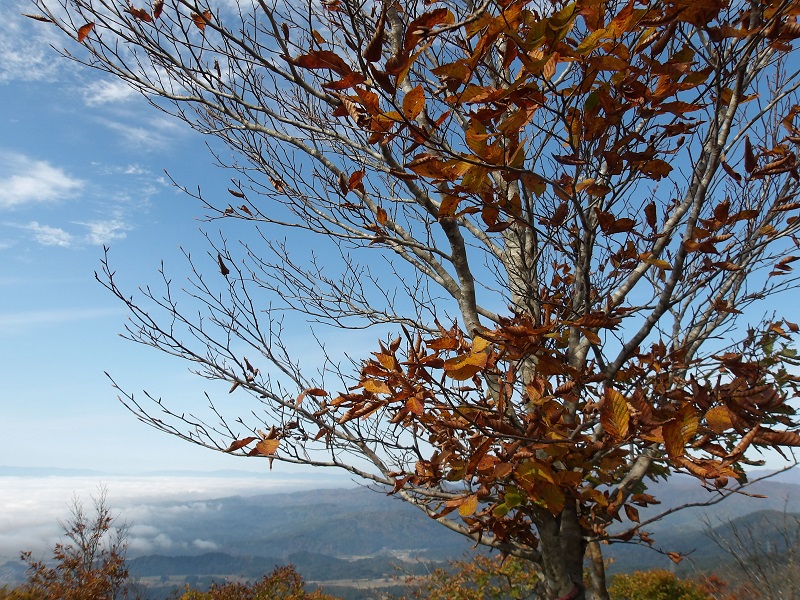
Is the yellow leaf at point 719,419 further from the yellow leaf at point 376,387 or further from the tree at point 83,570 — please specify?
the tree at point 83,570

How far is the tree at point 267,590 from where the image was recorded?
30.3ft

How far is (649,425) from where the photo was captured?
1.22m

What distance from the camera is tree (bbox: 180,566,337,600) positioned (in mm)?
9225

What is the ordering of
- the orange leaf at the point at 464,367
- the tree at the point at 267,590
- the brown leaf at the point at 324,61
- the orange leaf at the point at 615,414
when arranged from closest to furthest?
1. the brown leaf at the point at 324,61
2. the orange leaf at the point at 615,414
3. the orange leaf at the point at 464,367
4. the tree at the point at 267,590

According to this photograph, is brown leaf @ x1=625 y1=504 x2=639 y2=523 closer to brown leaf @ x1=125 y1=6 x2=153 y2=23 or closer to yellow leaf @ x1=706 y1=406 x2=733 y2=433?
yellow leaf @ x1=706 y1=406 x2=733 y2=433

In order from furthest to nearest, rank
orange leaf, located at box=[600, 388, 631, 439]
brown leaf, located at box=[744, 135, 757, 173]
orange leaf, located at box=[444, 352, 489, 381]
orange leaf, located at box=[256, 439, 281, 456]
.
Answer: orange leaf, located at box=[256, 439, 281, 456] → brown leaf, located at box=[744, 135, 757, 173] → orange leaf, located at box=[444, 352, 489, 381] → orange leaf, located at box=[600, 388, 631, 439]

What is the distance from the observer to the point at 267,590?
9953 millimetres

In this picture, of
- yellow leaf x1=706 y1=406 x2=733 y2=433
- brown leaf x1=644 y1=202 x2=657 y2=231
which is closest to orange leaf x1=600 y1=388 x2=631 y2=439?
yellow leaf x1=706 y1=406 x2=733 y2=433

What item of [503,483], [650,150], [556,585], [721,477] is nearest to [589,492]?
[503,483]

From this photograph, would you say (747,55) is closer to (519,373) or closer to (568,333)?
(568,333)

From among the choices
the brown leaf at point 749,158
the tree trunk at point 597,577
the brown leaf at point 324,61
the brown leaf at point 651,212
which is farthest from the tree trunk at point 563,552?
the brown leaf at point 324,61

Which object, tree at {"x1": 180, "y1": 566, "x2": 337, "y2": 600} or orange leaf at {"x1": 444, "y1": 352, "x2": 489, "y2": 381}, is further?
tree at {"x1": 180, "y1": 566, "x2": 337, "y2": 600}

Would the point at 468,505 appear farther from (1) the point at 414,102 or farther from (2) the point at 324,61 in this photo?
(2) the point at 324,61

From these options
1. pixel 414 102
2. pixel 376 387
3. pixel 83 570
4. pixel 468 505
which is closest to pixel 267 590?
pixel 83 570
